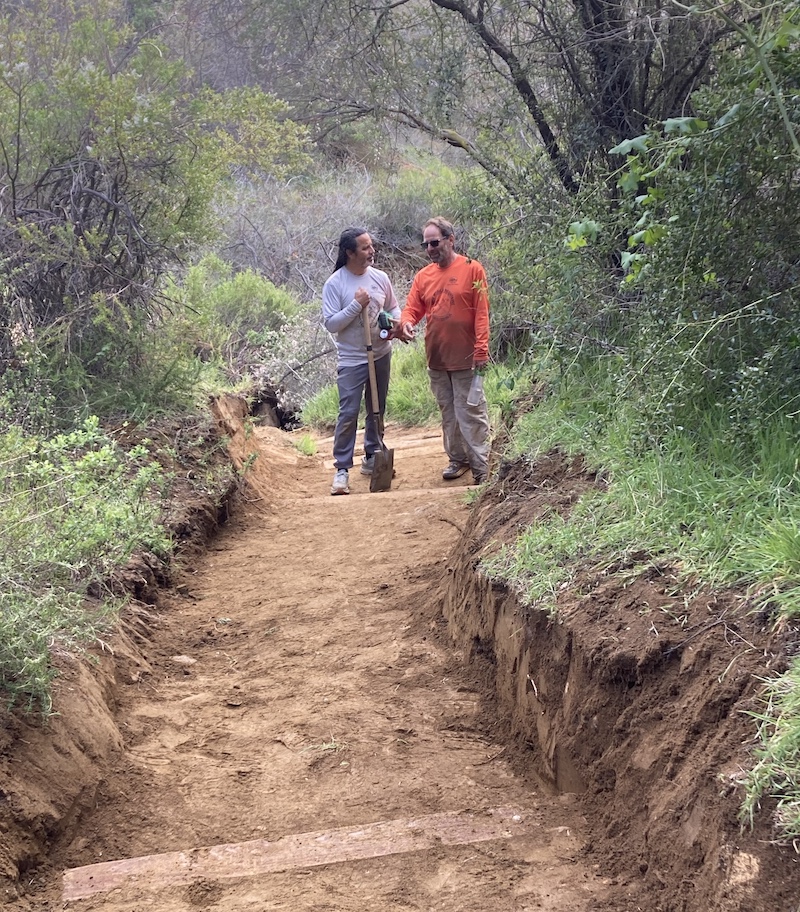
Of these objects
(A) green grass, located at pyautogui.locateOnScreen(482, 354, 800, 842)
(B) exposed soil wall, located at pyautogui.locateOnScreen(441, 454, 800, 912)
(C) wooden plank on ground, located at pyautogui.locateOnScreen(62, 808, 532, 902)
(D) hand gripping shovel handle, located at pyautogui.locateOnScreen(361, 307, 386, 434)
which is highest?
(D) hand gripping shovel handle, located at pyautogui.locateOnScreen(361, 307, 386, 434)

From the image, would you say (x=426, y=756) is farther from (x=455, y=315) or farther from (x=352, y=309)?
(x=352, y=309)

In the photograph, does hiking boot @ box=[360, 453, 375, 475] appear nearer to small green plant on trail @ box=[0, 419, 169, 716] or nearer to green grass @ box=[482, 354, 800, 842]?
small green plant on trail @ box=[0, 419, 169, 716]

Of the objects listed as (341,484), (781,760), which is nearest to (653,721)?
(781,760)

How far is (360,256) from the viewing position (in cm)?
814

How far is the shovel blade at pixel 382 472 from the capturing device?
337 inches

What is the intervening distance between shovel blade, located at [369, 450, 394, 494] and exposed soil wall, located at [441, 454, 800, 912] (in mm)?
4373

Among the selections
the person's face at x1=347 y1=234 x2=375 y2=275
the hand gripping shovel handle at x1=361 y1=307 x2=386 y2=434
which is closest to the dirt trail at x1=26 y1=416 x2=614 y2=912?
the hand gripping shovel handle at x1=361 y1=307 x2=386 y2=434

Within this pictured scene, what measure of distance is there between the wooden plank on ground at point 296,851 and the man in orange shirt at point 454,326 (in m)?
4.57

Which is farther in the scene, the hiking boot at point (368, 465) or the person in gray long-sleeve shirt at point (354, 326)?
the hiking boot at point (368, 465)

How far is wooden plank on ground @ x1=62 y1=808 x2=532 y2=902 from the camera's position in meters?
3.04

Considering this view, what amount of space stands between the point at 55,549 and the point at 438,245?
419cm

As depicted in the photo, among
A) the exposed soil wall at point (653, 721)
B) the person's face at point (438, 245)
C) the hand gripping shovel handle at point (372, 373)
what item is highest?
the person's face at point (438, 245)

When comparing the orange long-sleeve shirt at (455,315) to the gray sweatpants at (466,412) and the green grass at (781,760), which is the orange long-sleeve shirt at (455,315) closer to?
the gray sweatpants at (466,412)

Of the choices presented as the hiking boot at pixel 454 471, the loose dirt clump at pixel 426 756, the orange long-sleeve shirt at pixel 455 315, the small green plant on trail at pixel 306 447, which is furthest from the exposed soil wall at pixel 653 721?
the small green plant on trail at pixel 306 447
